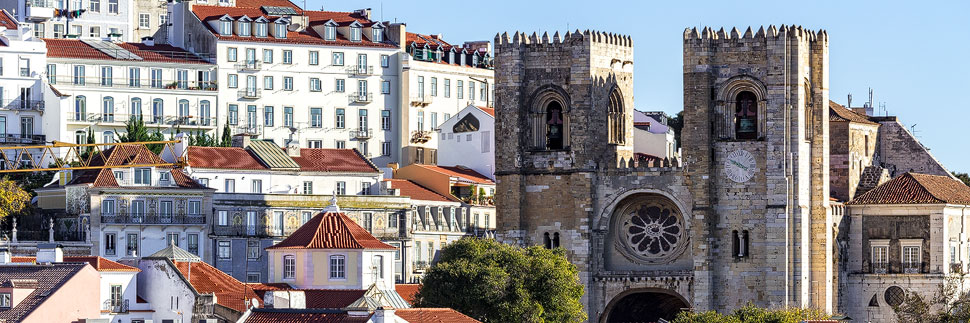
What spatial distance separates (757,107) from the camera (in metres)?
123

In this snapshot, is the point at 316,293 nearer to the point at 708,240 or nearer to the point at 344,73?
the point at 708,240

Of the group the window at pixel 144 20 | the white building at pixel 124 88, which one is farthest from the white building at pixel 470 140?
the window at pixel 144 20

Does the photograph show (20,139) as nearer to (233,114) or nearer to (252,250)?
(233,114)

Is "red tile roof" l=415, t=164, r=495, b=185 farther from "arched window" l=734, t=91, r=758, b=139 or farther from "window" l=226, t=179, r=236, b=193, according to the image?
"arched window" l=734, t=91, r=758, b=139

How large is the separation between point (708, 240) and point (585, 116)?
842 centimetres

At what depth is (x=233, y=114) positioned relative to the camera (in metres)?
156

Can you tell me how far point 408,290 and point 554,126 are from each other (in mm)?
11072

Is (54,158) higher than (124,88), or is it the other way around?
(124,88)

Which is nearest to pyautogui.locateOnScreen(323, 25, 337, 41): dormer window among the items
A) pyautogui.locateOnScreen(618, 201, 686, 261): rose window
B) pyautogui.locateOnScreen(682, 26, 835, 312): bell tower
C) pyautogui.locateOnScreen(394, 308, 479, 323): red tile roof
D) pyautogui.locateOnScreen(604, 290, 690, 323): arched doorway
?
pyautogui.locateOnScreen(618, 201, 686, 261): rose window

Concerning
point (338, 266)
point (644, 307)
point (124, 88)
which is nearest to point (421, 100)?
point (124, 88)

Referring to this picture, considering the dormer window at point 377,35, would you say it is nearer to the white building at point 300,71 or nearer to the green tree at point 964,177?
the white building at point 300,71

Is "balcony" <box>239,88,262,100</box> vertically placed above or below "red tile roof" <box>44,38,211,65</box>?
below

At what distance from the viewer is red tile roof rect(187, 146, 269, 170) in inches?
5374

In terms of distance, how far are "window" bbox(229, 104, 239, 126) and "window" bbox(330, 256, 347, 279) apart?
43.9 m
